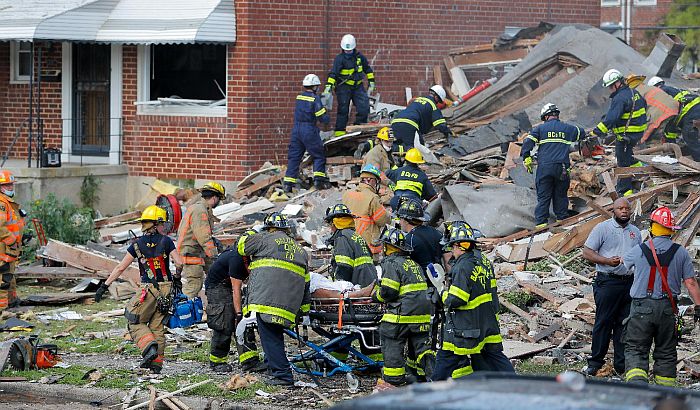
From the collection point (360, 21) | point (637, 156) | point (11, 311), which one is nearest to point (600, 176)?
point (637, 156)

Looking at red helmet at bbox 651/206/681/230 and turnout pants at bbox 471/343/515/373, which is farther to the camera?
red helmet at bbox 651/206/681/230

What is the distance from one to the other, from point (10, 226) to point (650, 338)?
316 inches

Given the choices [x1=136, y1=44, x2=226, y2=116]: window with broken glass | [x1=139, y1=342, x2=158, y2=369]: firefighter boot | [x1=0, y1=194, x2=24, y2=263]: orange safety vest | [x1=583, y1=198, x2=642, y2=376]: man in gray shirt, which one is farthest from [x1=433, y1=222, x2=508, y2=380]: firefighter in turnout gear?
[x1=136, y1=44, x2=226, y2=116]: window with broken glass

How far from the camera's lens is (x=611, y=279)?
10.6m

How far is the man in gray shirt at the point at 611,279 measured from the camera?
411 inches

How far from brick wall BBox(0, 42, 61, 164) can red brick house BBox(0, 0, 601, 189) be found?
2 cm

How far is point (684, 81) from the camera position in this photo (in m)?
20.5

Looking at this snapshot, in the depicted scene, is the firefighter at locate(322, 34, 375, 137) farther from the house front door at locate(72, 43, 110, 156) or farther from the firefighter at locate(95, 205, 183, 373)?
the firefighter at locate(95, 205, 183, 373)

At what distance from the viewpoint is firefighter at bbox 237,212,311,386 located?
9969 millimetres

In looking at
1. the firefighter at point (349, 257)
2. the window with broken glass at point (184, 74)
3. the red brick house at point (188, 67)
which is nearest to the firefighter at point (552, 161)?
the firefighter at point (349, 257)

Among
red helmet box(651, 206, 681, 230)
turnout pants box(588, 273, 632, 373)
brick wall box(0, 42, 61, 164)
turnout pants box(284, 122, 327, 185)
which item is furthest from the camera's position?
brick wall box(0, 42, 61, 164)

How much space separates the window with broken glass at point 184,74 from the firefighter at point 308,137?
2.84 metres

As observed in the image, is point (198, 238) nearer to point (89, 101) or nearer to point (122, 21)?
point (122, 21)

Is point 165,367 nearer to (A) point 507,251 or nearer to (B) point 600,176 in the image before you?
(A) point 507,251
